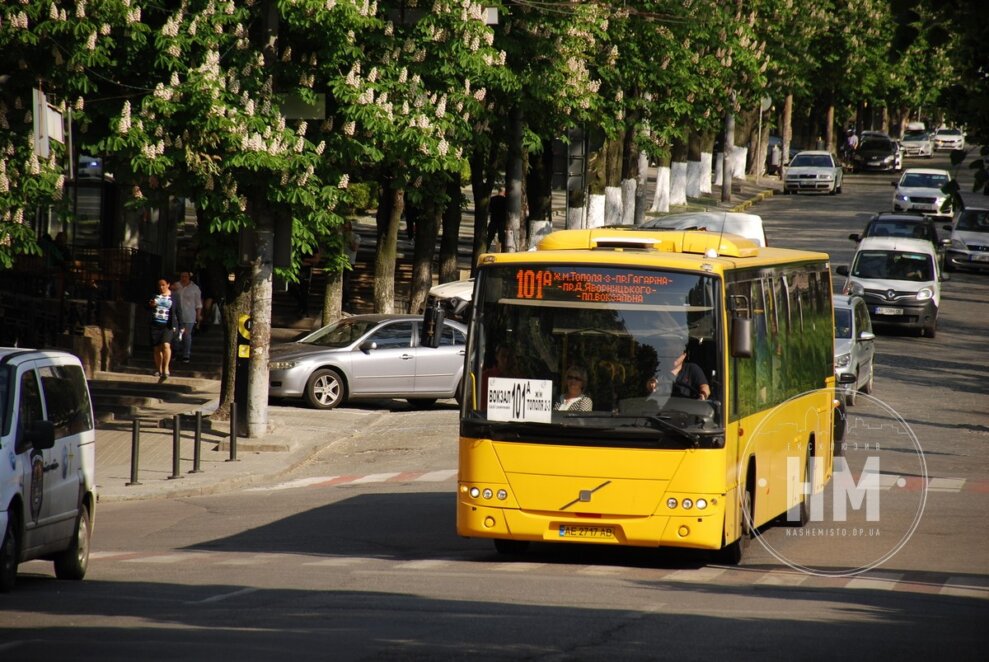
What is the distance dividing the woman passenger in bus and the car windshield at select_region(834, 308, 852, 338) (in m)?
14.9

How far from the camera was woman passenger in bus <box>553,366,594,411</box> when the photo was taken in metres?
13.3

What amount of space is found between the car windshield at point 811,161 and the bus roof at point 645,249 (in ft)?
181

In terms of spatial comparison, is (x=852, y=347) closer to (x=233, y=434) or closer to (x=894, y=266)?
(x=894, y=266)

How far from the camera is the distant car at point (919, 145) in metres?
94.9

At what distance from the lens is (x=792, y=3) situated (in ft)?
191

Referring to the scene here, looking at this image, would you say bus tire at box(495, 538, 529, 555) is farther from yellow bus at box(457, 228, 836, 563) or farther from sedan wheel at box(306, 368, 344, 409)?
sedan wheel at box(306, 368, 344, 409)

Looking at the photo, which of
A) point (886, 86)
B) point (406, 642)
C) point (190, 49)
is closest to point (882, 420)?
point (190, 49)

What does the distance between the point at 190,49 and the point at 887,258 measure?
19199 millimetres

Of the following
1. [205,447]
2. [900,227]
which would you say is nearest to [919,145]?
[900,227]

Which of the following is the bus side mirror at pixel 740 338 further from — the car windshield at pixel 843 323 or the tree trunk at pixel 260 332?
the car windshield at pixel 843 323

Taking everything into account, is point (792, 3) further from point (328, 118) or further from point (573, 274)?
point (573, 274)

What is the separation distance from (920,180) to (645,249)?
47.8 meters

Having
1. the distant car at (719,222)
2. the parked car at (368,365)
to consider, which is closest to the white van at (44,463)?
the parked car at (368,365)

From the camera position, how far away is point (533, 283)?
13641mm
